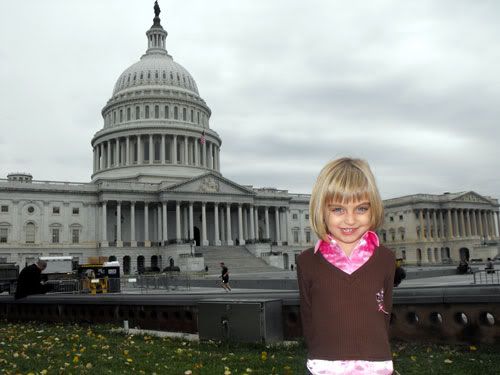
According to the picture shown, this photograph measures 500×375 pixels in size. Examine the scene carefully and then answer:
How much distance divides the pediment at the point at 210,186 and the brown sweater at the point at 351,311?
3526 inches

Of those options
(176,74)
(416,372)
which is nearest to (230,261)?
(176,74)

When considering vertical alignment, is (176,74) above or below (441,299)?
above

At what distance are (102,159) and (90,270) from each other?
63.0 meters

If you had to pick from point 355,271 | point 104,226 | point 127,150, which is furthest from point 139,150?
point 355,271

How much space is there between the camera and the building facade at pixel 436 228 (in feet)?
409

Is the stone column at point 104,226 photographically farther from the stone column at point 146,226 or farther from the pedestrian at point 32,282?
the pedestrian at point 32,282

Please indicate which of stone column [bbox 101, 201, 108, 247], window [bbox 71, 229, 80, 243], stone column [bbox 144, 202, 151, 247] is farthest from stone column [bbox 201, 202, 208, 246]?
window [bbox 71, 229, 80, 243]

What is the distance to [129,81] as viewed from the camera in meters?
116

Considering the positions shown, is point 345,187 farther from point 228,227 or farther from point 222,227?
point 222,227

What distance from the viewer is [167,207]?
97312 millimetres

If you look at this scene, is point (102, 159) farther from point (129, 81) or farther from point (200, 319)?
point (200, 319)

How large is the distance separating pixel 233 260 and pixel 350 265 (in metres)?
84.1

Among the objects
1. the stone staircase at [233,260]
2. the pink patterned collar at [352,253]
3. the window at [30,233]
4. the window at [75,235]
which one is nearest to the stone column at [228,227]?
the stone staircase at [233,260]

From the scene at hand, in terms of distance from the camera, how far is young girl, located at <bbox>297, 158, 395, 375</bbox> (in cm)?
459
